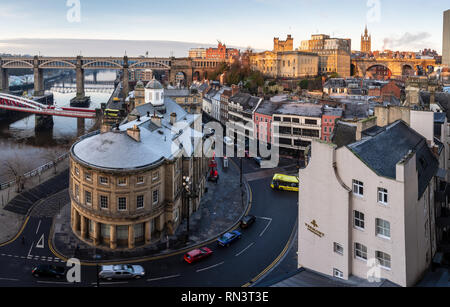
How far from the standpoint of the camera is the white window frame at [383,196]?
70.8 feet

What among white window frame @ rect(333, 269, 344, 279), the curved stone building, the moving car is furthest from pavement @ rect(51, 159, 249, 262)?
white window frame @ rect(333, 269, 344, 279)

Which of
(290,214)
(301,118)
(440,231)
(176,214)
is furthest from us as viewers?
(301,118)

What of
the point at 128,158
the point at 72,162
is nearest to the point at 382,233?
the point at 128,158

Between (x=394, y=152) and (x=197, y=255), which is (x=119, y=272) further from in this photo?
(x=394, y=152)

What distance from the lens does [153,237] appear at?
3978 centimetres

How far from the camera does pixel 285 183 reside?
55.0m

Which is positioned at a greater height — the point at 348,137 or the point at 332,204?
the point at 348,137

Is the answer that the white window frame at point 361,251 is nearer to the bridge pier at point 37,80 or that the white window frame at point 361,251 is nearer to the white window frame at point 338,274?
the white window frame at point 338,274

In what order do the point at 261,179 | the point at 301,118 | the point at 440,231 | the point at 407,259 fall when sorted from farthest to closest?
the point at 301,118 → the point at 261,179 → the point at 440,231 → the point at 407,259

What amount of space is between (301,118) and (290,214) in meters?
28.5

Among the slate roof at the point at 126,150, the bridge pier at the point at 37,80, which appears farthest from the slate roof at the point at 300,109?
the bridge pier at the point at 37,80

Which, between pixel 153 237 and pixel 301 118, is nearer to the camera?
pixel 153 237

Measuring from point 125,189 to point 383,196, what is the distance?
23142 mm

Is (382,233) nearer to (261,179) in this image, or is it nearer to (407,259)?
(407,259)
